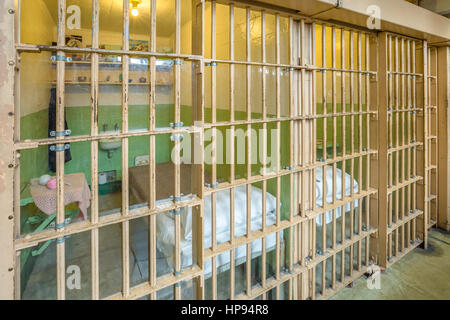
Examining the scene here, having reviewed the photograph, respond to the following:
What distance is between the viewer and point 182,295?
1.35 metres

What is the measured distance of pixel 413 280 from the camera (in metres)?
2.19

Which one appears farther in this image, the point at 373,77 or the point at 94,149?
the point at 373,77

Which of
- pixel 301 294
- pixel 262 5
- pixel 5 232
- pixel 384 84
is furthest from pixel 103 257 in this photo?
pixel 384 84

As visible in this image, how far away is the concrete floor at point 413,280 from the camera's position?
2010mm

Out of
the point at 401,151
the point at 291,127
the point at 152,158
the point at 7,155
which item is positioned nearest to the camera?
the point at 7,155

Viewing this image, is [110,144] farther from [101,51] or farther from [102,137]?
[101,51]

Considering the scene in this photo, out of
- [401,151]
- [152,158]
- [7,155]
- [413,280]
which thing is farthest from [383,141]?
[7,155]

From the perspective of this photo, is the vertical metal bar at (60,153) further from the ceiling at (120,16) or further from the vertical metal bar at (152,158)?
the vertical metal bar at (152,158)

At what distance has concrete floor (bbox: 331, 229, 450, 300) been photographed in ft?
6.59

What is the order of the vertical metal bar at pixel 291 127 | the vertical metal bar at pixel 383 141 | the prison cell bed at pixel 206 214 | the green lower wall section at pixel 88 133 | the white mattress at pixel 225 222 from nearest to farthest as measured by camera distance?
the green lower wall section at pixel 88 133 < the prison cell bed at pixel 206 214 < the white mattress at pixel 225 222 < the vertical metal bar at pixel 291 127 < the vertical metal bar at pixel 383 141

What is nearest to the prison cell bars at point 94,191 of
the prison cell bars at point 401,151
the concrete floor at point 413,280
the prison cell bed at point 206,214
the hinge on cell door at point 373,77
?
the prison cell bed at point 206,214

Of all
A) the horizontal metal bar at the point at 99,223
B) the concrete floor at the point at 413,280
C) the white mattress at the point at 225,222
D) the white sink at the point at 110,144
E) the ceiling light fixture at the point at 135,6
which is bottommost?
the concrete floor at the point at 413,280
